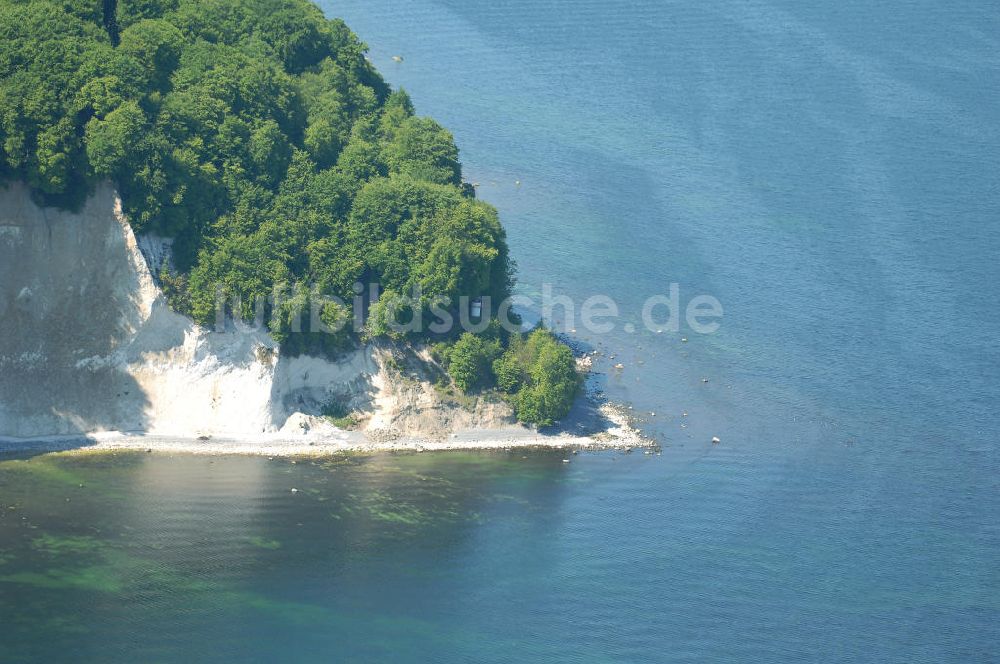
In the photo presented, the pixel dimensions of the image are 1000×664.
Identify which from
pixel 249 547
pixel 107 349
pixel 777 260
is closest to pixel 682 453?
pixel 777 260

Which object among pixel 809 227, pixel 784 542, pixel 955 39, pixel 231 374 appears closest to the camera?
pixel 784 542

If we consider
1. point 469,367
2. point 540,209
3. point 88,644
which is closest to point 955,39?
point 540,209

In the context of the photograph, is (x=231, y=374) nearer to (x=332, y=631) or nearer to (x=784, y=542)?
(x=332, y=631)

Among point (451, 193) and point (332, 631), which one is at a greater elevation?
point (451, 193)

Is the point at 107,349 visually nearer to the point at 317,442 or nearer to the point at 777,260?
the point at 317,442

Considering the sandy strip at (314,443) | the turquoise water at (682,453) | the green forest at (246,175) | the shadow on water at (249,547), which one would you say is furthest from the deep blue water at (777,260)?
the green forest at (246,175)

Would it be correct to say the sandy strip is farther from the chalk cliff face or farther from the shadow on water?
the shadow on water

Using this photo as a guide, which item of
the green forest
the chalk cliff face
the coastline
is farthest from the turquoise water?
the green forest
